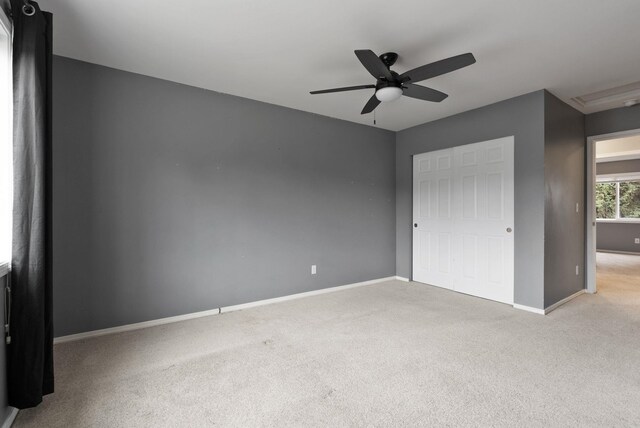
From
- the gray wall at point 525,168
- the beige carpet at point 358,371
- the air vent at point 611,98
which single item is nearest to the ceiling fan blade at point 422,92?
the gray wall at point 525,168

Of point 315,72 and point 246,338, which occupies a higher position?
point 315,72

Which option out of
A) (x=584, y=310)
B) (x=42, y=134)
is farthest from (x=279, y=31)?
(x=584, y=310)

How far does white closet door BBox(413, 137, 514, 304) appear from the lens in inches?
146

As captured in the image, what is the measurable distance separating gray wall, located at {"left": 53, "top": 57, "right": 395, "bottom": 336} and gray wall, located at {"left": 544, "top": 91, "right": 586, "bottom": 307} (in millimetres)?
2312

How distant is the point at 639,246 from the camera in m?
7.28

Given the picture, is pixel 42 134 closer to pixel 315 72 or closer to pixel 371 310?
pixel 315 72

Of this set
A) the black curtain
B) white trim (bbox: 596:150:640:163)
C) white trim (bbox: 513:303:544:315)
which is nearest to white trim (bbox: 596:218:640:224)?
white trim (bbox: 596:150:640:163)

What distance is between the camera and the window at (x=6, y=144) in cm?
172

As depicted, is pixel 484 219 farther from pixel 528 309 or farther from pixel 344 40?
pixel 344 40

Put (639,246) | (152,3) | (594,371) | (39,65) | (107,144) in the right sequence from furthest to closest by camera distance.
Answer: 1. (639,246)
2. (107,144)
3. (594,371)
4. (152,3)
5. (39,65)

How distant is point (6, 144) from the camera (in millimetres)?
1761

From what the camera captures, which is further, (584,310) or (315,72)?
(584,310)

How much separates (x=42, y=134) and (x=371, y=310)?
316 centimetres

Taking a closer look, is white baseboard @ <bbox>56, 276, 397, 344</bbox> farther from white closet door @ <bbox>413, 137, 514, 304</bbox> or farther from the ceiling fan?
the ceiling fan
